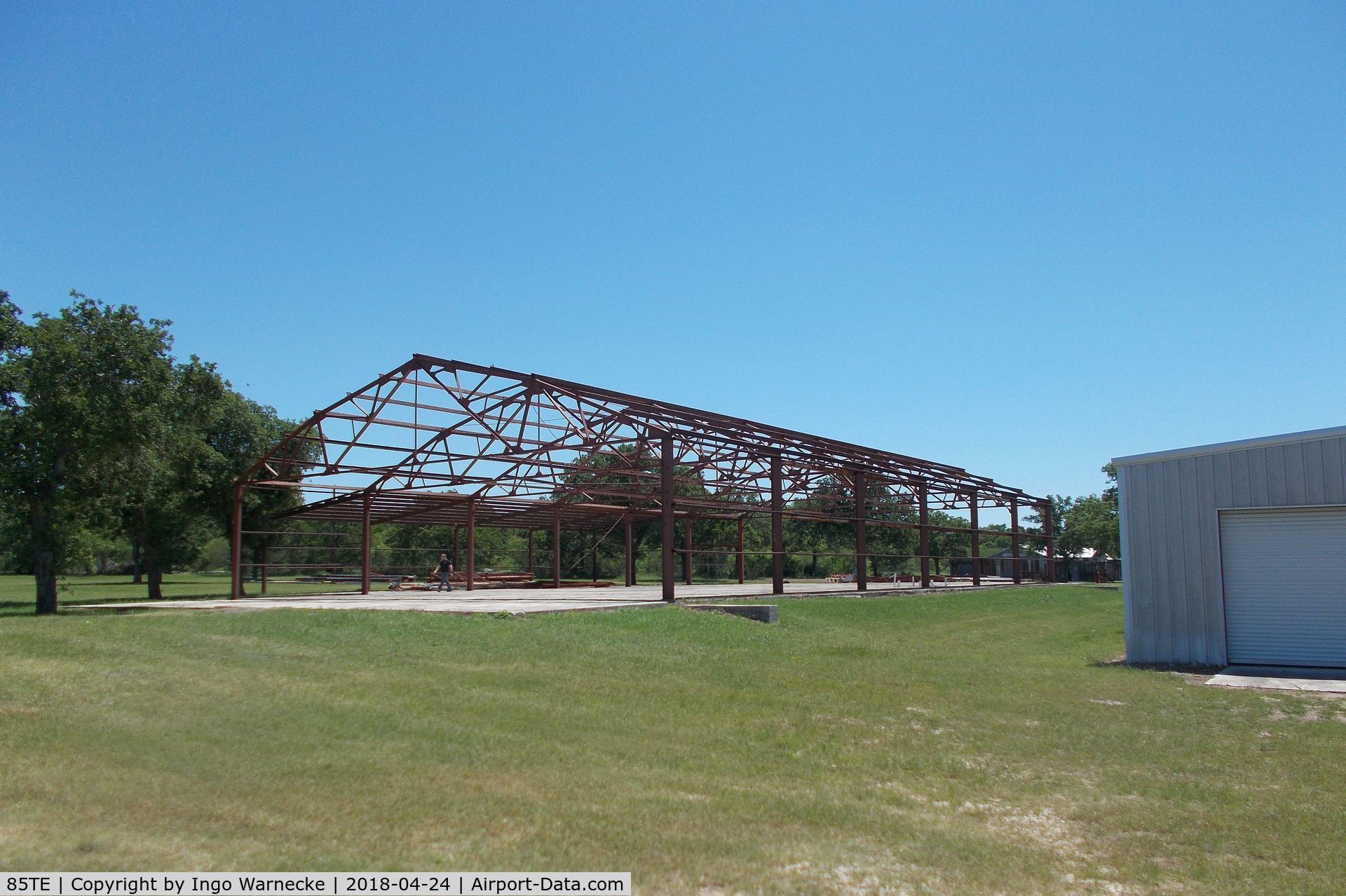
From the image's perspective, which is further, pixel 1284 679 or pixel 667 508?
pixel 667 508

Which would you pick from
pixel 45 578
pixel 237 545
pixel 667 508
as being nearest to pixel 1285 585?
pixel 667 508

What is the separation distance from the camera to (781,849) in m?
5.86

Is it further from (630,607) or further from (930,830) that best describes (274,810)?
(630,607)

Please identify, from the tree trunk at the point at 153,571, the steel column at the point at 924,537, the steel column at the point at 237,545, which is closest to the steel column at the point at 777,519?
the steel column at the point at 924,537

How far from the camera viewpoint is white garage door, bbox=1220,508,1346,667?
15531 mm

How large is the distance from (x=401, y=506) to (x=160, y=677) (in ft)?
69.0

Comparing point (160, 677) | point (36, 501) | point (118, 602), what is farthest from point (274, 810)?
point (118, 602)

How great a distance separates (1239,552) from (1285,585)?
0.85 metres

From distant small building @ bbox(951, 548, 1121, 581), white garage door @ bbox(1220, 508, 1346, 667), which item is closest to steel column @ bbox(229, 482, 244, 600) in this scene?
white garage door @ bbox(1220, 508, 1346, 667)

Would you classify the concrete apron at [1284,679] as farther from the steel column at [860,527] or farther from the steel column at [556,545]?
the steel column at [556,545]

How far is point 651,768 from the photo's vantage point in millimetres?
7691

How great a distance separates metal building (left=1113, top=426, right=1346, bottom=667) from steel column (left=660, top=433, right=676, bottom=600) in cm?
1001

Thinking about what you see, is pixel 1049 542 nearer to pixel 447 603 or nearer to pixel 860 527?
pixel 860 527

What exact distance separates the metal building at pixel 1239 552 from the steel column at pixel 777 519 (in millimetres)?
11152
